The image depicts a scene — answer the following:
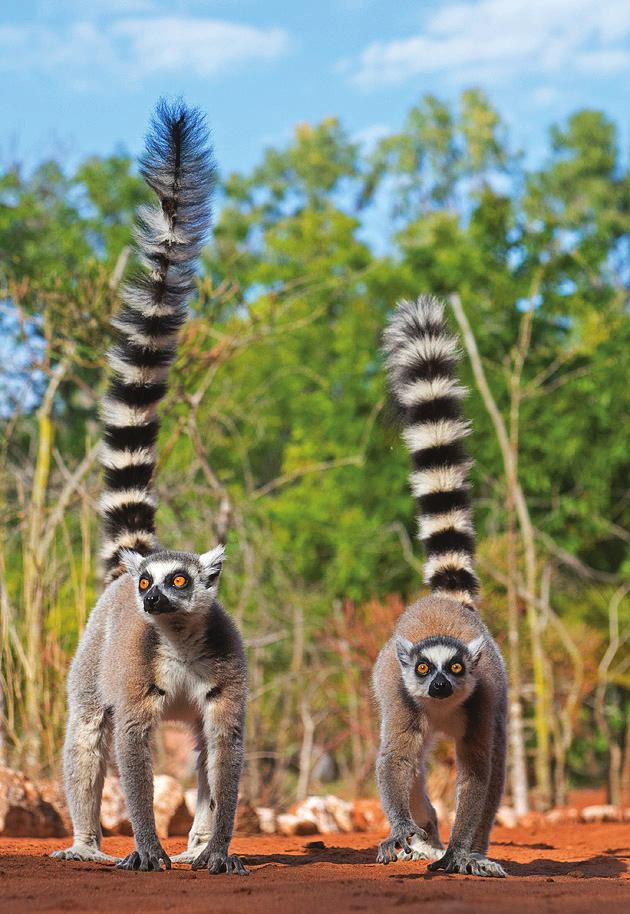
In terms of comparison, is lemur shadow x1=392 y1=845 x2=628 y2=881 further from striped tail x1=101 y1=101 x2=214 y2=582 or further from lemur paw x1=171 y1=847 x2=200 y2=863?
striped tail x1=101 y1=101 x2=214 y2=582

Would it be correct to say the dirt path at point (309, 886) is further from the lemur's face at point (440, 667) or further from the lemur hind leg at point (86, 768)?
the lemur's face at point (440, 667)

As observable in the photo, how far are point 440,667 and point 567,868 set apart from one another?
42.9 inches

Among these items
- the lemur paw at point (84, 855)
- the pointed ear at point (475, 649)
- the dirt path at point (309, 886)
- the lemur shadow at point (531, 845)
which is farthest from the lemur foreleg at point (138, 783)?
the lemur shadow at point (531, 845)

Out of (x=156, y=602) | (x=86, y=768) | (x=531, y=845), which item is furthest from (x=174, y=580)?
(x=531, y=845)

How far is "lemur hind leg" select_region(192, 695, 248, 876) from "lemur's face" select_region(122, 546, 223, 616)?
0.40 m

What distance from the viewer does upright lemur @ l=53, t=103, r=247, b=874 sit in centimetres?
438

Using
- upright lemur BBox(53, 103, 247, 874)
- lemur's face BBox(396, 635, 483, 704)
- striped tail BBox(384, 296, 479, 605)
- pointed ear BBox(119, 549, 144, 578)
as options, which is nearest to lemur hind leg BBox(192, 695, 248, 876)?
upright lemur BBox(53, 103, 247, 874)

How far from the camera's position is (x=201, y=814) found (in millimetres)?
4734

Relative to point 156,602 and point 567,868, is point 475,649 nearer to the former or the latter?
point 567,868

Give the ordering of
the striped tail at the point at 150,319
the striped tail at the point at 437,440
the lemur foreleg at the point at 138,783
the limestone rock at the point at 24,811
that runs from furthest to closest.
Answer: the limestone rock at the point at 24,811 < the striped tail at the point at 437,440 < the striped tail at the point at 150,319 < the lemur foreleg at the point at 138,783

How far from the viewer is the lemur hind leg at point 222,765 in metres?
4.30

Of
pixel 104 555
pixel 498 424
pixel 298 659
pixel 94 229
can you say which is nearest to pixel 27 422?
pixel 298 659

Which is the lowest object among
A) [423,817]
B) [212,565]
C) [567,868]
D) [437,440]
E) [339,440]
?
[567,868]

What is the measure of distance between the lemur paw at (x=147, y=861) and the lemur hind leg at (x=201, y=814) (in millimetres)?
391
